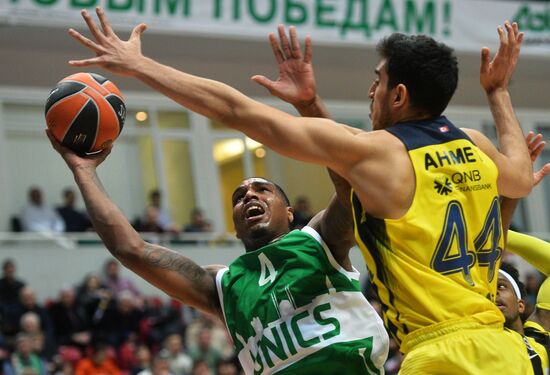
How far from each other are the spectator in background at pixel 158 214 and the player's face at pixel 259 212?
13805mm

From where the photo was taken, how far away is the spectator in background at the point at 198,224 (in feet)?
67.6

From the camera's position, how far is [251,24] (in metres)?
21.3

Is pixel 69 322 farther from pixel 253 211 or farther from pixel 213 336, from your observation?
pixel 253 211

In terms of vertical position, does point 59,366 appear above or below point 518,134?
below

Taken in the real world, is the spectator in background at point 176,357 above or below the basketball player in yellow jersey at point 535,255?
below

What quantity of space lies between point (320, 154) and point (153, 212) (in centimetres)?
1601

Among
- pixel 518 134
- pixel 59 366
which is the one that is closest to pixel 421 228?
pixel 518 134

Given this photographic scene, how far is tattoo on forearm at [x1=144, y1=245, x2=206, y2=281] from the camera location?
5.88 meters

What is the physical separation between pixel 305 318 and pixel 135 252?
98 cm

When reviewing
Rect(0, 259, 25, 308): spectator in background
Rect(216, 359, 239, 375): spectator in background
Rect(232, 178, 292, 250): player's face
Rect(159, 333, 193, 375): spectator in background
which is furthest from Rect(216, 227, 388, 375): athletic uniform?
Rect(0, 259, 25, 308): spectator in background

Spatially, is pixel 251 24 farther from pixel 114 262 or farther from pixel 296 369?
pixel 296 369

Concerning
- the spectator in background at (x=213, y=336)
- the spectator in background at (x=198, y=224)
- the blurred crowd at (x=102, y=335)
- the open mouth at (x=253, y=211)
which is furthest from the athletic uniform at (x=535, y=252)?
the spectator in background at (x=198, y=224)

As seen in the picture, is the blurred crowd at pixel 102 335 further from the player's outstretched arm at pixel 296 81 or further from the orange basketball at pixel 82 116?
the player's outstretched arm at pixel 296 81

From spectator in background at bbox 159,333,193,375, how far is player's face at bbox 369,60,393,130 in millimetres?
11299
